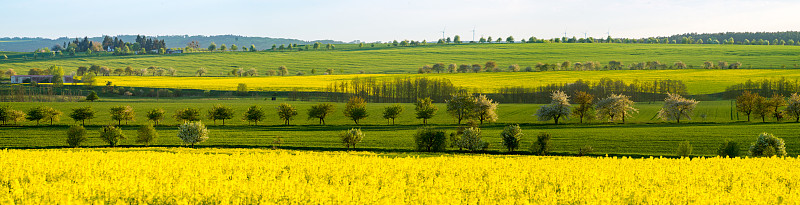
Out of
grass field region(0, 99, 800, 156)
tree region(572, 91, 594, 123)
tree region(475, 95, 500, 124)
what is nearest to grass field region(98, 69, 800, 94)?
grass field region(0, 99, 800, 156)

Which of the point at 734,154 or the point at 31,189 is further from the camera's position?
the point at 734,154

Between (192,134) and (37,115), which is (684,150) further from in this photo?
(37,115)

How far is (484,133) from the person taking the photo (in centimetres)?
7344

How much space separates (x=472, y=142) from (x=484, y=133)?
14484 millimetres

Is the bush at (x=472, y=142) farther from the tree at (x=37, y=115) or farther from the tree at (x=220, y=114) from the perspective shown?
the tree at (x=37, y=115)

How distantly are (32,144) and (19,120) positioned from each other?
2176 centimetres

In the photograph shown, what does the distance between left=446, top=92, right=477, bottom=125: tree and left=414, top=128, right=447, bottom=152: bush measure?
26085 mm

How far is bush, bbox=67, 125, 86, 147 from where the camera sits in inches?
2589

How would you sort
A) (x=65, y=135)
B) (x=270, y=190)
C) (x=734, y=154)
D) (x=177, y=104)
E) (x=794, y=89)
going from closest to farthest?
(x=270, y=190), (x=734, y=154), (x=65, y=135), (x=177, y=104), (x=794, y=89)

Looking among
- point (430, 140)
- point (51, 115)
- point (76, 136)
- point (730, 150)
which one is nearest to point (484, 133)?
point (430, 140)

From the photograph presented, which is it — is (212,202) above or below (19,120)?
above

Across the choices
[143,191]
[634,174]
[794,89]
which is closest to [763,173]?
[634,174]

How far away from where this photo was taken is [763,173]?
2441 centimetres

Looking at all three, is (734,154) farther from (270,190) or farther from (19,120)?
(19,120)
